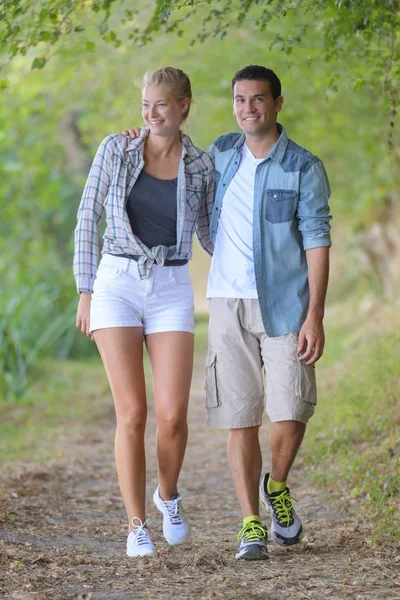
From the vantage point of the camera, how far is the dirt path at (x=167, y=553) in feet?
11.8

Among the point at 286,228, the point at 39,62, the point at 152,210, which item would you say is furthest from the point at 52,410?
the point at 286,228

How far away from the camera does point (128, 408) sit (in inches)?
163

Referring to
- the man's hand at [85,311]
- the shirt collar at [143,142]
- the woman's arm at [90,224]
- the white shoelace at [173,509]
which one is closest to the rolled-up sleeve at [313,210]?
the shirt collar at [143,142]

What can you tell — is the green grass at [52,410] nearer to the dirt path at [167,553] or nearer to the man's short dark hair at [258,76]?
the dirt path at [167,553]

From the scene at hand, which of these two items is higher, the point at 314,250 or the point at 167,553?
the point at 314,250

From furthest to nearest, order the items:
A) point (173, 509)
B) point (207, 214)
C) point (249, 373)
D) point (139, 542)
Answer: point (207, 214) → point (173, 509) → point (249, 373) → point (139, 542)

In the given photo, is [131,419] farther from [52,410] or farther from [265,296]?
[52,410]

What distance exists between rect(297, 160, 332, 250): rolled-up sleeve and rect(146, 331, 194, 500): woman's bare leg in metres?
0.70

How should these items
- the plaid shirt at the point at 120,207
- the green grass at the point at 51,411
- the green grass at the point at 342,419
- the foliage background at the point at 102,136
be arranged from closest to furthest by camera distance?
the plaid shirt at the point at 120,207 < the green grass at the point at 342,419 < the green grass at the point at 51,411 < the foliage background at the point at 102,136

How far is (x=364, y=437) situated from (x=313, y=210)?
2555 millimetres

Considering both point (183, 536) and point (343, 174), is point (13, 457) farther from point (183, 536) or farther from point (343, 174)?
point (343, 174)

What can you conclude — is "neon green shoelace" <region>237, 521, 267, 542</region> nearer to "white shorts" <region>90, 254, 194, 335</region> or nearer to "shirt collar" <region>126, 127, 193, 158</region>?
"white shorts" <region>90, 254, 194, 335</region>

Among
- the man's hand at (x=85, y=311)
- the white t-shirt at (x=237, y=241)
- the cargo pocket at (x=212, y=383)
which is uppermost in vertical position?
the white t-shirt at (x=237, y=241)

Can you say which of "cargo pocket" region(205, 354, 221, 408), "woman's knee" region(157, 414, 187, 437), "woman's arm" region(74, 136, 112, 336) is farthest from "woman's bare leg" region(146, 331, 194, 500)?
"woman's arm" region(74, 136, 112, 336)
